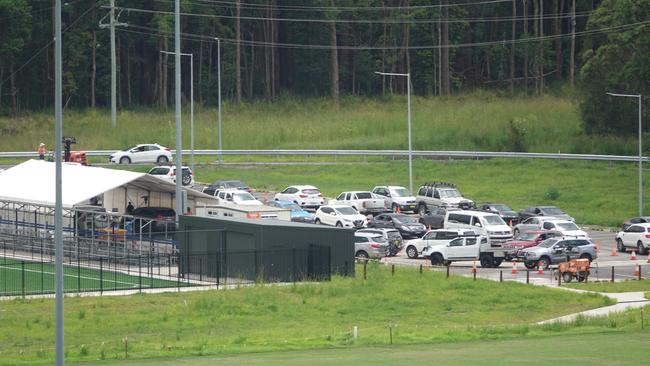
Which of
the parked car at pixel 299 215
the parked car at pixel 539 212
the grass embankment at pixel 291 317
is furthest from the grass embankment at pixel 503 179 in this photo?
the grass embankment at pixel 291 317

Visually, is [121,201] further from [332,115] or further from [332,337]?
[332,115]

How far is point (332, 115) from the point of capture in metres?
113

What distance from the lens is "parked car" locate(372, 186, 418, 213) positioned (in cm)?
7425

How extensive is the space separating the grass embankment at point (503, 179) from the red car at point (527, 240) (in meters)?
13.7

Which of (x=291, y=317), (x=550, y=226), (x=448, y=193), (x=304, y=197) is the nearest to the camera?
(x=291, y=317)

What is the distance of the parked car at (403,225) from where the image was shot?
6481 cm

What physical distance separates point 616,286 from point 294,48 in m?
88.7

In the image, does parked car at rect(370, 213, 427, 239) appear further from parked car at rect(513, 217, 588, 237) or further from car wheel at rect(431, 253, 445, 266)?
car wheel at rect(431, 253, 445, 266)

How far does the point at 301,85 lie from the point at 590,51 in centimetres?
4194

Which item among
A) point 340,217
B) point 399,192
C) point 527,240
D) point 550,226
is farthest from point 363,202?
point 527,240

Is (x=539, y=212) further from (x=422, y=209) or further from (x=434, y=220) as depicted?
(x=422, y=209)

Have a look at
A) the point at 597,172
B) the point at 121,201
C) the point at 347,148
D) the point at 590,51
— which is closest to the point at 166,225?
the point at 121,201

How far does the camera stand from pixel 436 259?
2269 inches

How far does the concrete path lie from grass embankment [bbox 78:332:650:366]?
17.9 ft
